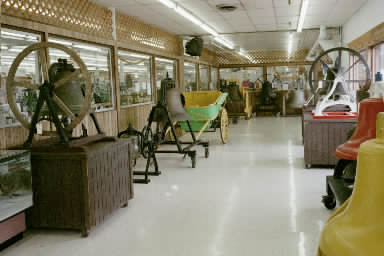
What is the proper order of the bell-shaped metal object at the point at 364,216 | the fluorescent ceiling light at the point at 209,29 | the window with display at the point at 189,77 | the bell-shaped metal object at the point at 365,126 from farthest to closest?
1. the window with display at the point at 189,77
2. the fluorescent ceiling light at the point at 209,29
3. the bell-shaped metal object at the point at 365,126
4. the bell-shaped metal object at the point at 364,216

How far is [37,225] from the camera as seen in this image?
3.43 metres

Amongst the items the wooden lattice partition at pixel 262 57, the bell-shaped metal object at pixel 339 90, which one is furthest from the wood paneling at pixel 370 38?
the wooden lattice partition at pixel 262 57

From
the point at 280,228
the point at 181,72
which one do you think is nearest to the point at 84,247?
the point at 280,228

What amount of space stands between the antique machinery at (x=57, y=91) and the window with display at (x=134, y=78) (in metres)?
3.59

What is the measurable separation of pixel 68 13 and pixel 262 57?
13.0 meters

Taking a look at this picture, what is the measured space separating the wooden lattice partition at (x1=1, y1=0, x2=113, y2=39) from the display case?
1946mm

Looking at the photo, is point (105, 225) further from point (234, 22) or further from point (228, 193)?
point (234, 22)

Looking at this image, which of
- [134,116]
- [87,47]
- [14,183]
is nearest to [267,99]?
[134,116]

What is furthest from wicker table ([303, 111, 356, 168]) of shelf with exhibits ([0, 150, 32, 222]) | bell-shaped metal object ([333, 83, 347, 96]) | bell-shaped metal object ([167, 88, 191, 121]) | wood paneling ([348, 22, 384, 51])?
shelf with exhibits ([0, 150, 32, 222])

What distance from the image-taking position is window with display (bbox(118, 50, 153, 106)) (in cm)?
761

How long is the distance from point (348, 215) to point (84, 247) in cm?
267

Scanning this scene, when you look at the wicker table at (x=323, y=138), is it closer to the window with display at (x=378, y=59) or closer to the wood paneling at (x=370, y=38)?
the wood paneling at (x=370, y=38)

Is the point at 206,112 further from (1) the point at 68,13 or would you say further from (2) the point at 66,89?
(2) the point at 66,89

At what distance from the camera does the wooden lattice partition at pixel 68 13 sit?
450 centimetres
